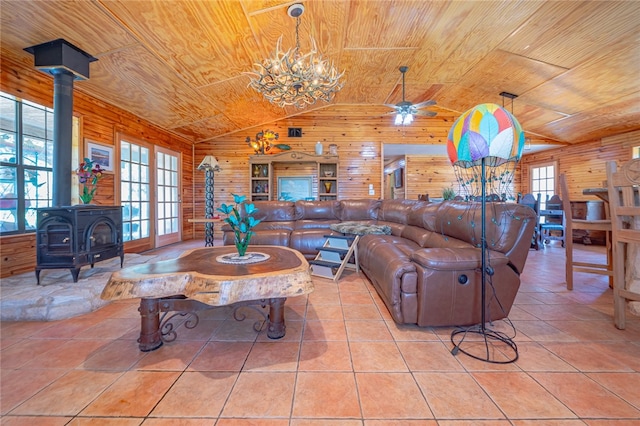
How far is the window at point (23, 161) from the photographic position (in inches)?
107

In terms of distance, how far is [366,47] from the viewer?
11.9 ft

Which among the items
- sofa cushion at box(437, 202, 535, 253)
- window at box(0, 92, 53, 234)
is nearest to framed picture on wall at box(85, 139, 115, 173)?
window at box(0, 92, 53, 234)

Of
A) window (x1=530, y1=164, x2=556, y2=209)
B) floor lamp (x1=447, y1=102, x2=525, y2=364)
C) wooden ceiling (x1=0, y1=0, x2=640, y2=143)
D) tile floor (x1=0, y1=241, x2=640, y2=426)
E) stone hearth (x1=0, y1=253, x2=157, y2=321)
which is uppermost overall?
wooden ceiling (x1=0, y1=0, x2=640, y2=143)

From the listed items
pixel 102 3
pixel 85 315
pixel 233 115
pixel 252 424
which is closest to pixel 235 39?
pixel 102 3

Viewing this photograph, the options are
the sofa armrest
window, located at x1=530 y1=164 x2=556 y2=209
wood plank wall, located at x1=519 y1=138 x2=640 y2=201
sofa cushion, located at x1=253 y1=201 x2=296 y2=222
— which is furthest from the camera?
window, located at x1=530 y1=164 x2=556 y2=209

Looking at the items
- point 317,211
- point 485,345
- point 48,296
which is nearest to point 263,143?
point 317,211

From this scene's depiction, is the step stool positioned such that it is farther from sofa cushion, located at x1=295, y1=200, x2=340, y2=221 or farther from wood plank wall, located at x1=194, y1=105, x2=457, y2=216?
wood plank wall, located at x1=194, y1=105, x2=457, y2=216

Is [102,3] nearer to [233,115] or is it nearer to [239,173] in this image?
[233,115]

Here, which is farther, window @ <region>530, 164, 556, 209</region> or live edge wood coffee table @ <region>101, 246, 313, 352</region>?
window @ <region>530, 164, 556, 209</region>

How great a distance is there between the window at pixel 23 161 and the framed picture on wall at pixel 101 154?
455 millimetres

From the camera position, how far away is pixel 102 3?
7.55 feet

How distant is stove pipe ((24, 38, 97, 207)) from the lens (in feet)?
8.52

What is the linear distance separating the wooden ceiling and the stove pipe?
100 mm

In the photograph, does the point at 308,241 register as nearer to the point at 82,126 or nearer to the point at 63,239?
the point at 63,239
